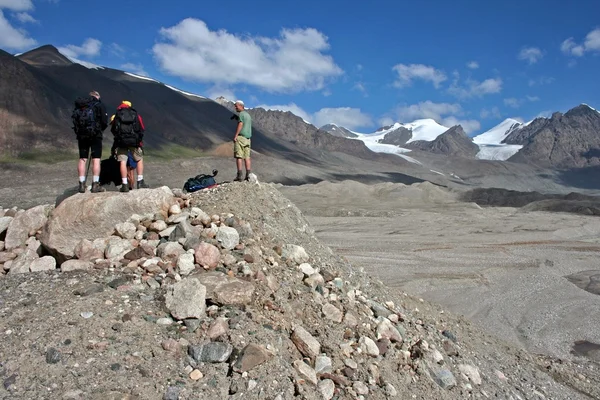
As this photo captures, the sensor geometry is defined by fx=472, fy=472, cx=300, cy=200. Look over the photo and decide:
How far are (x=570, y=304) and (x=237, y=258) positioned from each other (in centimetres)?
925

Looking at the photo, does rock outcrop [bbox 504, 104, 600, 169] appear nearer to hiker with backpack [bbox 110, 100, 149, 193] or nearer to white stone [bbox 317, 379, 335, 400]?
hiker with backpack [bbox 110, 100, 149, 193]

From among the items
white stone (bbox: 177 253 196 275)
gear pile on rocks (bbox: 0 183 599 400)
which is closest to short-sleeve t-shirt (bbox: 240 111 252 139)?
gear pile on rocks (bbox: 0 183 599 400)

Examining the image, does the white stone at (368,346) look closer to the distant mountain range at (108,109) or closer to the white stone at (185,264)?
the white stone at (185,264)

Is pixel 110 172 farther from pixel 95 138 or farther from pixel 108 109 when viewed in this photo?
pixel 108 109

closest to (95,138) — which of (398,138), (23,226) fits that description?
(23,226)

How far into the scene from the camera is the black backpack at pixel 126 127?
6.87 metres

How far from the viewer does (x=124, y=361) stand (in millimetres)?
3559

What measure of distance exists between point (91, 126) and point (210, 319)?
3906 millimetres

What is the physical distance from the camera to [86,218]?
18.0 feet

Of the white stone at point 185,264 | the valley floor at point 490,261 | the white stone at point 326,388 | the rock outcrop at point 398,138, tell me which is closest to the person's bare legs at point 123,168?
the white stone at point 185,264

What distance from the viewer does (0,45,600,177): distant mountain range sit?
4859 centimetres

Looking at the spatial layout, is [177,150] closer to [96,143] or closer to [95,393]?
[96,143]

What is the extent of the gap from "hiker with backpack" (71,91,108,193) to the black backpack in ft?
0.60

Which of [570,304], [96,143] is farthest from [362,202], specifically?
[96,143]
